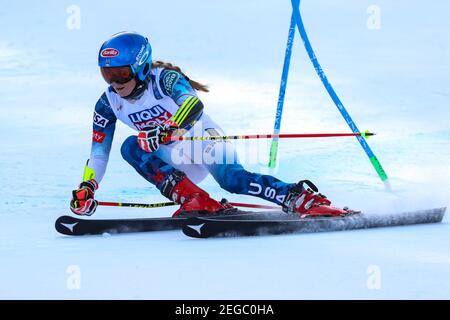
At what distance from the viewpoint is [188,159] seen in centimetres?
696

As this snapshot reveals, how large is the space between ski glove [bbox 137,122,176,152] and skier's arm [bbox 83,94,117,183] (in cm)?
64

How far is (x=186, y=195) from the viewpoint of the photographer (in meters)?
6.72

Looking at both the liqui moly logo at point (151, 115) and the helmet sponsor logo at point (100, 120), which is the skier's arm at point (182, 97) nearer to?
the liqui moly logo at point (151, 115)

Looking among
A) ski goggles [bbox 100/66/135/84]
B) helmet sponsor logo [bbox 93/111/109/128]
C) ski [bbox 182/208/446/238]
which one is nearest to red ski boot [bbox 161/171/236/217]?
ski [bbox 182/208/446/238]

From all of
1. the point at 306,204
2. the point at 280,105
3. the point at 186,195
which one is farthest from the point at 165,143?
the point at 280,105

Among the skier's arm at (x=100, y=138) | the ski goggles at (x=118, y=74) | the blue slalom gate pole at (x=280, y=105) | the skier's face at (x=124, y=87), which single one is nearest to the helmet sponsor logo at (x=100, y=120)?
the skier's arm at (x=100, y=138)

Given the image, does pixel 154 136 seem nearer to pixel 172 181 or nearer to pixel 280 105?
pixel 172 181

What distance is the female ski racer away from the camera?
6.38 metres

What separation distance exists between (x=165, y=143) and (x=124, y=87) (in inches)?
24.5

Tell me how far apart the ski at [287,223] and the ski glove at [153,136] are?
55cm

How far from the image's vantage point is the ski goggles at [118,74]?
6336mm

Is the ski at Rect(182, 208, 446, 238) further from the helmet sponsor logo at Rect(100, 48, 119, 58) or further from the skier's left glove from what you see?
the helmet sponsor logo at Rect(100, 48, 119, 58)

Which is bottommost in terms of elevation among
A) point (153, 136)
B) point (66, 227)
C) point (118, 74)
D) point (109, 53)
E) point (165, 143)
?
point (66, 227)

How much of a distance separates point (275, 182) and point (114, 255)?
1.43m
